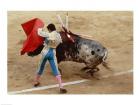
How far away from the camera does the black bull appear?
5.40 meters

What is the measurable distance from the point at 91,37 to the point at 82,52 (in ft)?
0.56

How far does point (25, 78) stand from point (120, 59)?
3.07 ft

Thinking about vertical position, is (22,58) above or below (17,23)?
below

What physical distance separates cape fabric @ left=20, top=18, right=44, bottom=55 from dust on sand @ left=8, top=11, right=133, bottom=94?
4 cm

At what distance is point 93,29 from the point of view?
549 centimetres

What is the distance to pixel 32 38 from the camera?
5391 millimetres

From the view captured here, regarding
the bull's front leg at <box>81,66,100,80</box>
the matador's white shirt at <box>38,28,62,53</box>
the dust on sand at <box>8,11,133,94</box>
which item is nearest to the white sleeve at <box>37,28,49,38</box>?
the matador's white shirt at <box>38,28,62,53</box>

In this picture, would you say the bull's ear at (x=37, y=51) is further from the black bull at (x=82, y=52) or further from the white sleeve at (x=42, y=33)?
the white sleeve at (x=42, y=33)

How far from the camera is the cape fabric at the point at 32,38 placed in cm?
538

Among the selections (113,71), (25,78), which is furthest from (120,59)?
(25,78)

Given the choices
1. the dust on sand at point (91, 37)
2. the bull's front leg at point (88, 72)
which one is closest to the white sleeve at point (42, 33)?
the dust on sand at point (91, 37)

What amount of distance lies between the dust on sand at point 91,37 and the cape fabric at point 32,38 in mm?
45

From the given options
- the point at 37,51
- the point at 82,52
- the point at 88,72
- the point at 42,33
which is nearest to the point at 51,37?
the point at 42,33
